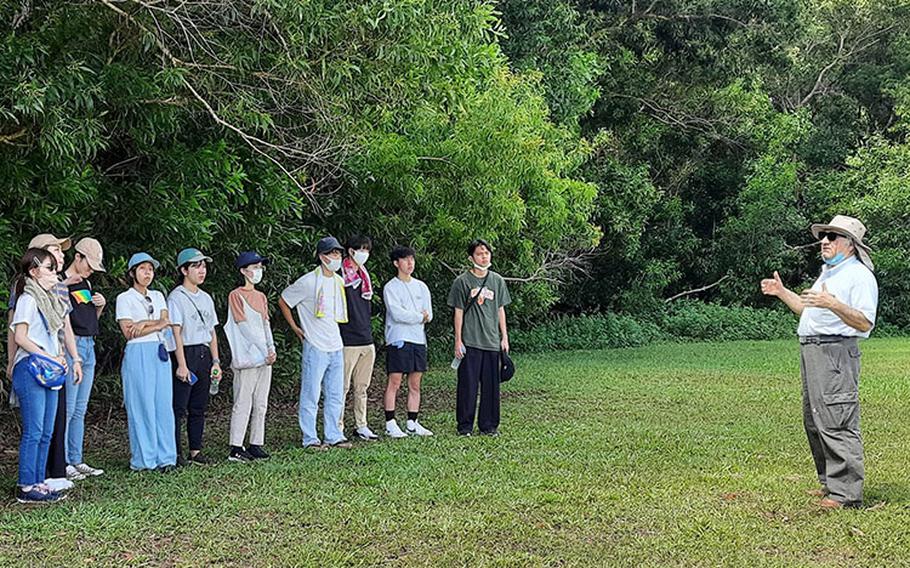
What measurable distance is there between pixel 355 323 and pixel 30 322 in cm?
311

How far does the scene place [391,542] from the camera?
17.5ft

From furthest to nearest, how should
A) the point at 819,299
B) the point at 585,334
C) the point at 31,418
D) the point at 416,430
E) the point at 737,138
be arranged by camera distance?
the point at 737,138 → the point at 585,334 → the point at 416,430 → the point at 31,418 → the point at 819,299

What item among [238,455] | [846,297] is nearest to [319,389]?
[238,455]

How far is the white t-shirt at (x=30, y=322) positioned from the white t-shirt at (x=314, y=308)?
242cm

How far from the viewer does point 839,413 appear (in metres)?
5.96

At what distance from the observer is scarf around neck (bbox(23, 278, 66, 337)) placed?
6.29 m

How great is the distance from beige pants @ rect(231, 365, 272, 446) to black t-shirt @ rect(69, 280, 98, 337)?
3.94ft

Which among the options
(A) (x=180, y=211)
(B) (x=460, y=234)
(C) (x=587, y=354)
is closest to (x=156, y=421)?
(A) (x=180, y=211)

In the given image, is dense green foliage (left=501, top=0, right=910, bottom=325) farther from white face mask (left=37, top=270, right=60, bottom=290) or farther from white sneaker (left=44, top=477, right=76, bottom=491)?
white sneaker (left=44, top=477, right=76, bottom=491)

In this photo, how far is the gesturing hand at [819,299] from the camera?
5.84 meters

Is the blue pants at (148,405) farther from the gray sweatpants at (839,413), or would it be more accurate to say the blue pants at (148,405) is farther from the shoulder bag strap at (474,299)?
the gray sweatpants at (839,413)

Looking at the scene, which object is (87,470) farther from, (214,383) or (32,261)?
(32,261)

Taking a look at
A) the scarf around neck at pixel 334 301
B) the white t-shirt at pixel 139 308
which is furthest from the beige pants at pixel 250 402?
the white t-shirt at pixel 139 308

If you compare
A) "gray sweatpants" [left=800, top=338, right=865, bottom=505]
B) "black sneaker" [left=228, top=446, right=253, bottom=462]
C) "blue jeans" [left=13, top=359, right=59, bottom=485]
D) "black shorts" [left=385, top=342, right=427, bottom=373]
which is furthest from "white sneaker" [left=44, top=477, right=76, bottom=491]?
"gray sweatpants" [left=800, top=338, right=865, bottom=505]
